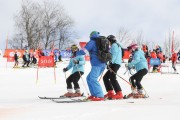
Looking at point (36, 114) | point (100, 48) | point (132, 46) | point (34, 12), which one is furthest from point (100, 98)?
point (34, 12)

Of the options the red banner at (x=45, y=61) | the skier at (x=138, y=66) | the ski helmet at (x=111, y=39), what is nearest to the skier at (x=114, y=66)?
the ski helmet at (x=111, y=39)

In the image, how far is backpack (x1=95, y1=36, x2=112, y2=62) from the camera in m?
9.45

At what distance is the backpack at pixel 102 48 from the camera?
9445mm

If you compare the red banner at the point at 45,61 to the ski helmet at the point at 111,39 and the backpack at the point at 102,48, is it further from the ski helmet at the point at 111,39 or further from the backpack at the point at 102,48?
Result: the backpack at the point at 102,48

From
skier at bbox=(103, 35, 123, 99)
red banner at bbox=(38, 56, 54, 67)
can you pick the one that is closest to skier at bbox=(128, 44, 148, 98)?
skier at bbox=(103, 35, 123, 99)

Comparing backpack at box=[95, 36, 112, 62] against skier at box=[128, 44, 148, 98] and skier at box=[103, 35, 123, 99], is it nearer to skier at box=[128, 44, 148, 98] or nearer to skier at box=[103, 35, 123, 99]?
skier at box=[103, 35, 123, 99]

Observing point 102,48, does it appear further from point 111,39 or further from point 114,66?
point 114,66

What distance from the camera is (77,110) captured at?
713 cm

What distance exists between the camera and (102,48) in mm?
9461

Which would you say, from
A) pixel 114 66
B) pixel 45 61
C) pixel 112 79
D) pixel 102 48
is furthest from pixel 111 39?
pixel 45 61

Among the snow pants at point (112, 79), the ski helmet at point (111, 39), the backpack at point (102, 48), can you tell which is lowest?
the snow pants at point (112, 79)

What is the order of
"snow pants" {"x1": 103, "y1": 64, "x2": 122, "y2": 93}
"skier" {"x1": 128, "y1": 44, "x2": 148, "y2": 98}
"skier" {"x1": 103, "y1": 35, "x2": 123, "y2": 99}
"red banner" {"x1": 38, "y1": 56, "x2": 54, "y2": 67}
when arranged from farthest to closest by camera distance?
"red banner" {"x1": 38, "y1": 56, "x2": 54, "y2": 67}, "skier" {"x1": 128, "y1": 44, "x2": 148, "y2": 98}, "snow pants" {"x1": 103, "y1": 64, "x2": 122, "y2": 93}, "skier" {"x1": 103, "y1": 35, "x2": 123, "y2": 99}

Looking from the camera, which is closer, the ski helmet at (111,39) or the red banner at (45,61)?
the ski helmet at (111,39)

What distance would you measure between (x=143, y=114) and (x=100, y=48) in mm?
3314
